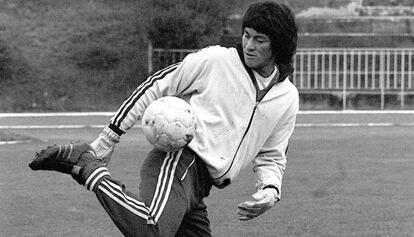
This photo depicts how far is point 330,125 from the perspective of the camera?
84.8 feet

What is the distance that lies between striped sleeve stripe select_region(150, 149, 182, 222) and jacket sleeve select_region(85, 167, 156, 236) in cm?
7

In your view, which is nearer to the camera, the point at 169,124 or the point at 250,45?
the point at 169,124

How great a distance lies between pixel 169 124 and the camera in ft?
19.5

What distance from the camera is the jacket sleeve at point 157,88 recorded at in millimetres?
6250

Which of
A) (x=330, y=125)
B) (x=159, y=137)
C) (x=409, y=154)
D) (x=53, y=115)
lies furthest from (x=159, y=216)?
(x=53, y=115)

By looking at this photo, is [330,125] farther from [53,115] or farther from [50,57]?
[50,57]

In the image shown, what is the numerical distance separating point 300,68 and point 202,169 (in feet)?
83.1

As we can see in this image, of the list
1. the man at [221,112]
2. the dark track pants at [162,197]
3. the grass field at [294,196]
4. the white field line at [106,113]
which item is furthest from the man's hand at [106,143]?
the white field line at [106,113]

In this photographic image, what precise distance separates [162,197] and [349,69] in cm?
2584

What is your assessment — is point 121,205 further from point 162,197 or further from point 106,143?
point 106,143

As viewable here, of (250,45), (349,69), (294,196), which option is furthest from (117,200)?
(349,69)

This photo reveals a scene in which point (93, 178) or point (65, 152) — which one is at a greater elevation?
point (65, 152)

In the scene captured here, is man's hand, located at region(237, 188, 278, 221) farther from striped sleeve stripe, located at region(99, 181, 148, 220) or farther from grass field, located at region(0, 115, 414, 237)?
grass field, located at region(0, 115, 414, 237)

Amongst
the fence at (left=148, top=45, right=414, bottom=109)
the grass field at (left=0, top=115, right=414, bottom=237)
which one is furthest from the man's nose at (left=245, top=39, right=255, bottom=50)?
the fence at (left=148, top=45, right=414, bottom=109)
